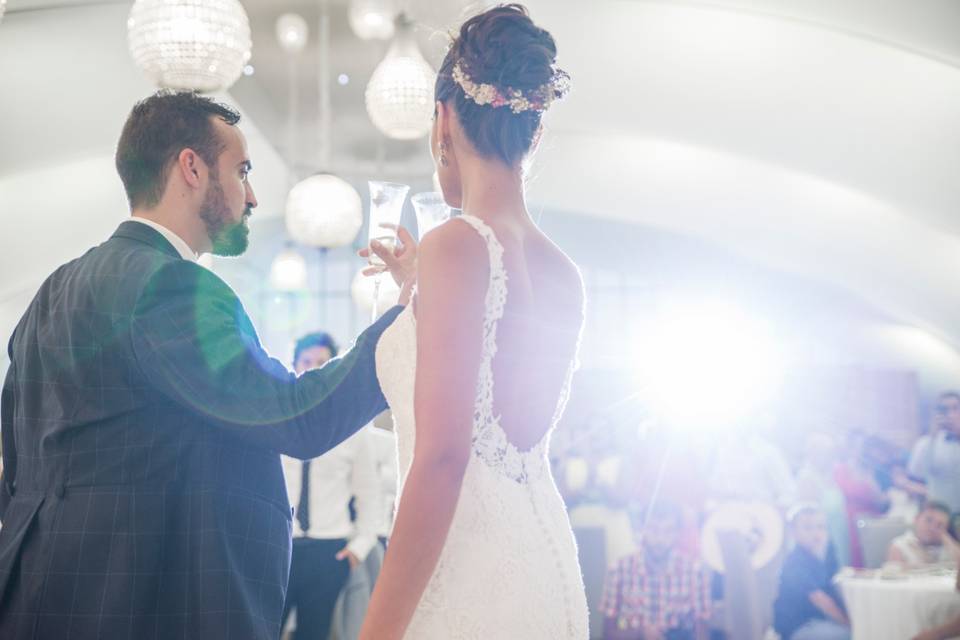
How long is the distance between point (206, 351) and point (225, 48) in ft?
8.38

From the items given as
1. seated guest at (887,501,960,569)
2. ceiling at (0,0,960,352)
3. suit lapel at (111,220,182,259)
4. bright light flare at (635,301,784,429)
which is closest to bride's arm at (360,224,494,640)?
suit lapel at (111,220,182,259)

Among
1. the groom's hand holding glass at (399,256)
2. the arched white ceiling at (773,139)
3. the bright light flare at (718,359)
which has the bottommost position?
the groom's hand holding glass at (399,256)

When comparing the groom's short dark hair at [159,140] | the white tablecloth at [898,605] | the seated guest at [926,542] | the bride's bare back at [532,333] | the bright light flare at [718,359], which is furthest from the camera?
the bright light flare at [718,359]

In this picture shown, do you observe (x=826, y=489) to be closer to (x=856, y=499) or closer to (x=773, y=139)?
(x=856, y=499)

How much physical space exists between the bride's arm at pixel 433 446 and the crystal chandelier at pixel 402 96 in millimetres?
3853

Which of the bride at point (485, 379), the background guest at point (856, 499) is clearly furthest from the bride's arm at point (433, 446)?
the background guest at point (856, 499)

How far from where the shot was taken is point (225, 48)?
13.3 feet

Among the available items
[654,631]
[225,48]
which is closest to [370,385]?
[225,48]

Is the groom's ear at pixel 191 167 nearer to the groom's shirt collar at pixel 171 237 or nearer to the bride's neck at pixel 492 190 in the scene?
the groom's shirt collar at pixel 171 237

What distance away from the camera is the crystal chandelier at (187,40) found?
395cm

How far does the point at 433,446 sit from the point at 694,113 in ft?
23.8

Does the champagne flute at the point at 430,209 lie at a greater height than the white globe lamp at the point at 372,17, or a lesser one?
lesser

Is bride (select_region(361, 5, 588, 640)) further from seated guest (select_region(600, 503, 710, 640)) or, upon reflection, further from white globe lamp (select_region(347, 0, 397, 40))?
white globe lamp (select_region(347, 0, 397, 40))

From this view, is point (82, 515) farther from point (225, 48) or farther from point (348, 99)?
point (348, 99)
